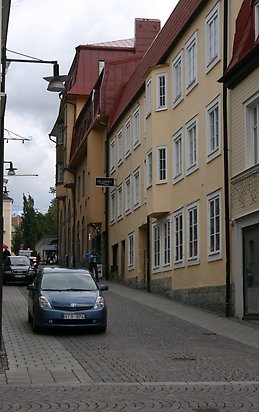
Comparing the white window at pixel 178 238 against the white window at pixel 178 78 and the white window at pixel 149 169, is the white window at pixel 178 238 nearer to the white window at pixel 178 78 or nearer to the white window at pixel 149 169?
the white window at pixel 149 169

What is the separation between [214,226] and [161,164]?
24.6 ft

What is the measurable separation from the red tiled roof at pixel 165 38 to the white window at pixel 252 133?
5.56 m

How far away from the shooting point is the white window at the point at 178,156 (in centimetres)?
2966

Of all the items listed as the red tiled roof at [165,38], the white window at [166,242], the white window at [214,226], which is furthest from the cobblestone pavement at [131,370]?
the red tiled roof at [165,38]

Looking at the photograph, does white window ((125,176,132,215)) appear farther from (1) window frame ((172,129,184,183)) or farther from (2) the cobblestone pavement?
(2) the cobblestone pavement

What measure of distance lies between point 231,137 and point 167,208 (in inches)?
323

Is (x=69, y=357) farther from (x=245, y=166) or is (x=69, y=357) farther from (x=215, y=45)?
(x=215, y=45)

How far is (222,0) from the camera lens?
950 inches

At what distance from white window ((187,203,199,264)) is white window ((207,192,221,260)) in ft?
5.06

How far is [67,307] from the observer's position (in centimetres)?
1895

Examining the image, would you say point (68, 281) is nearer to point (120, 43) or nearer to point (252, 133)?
point (252, 133)

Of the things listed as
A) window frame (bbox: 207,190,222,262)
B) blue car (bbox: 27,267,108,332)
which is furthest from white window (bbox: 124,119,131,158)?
blue car (bbox: 27,267,108,332)

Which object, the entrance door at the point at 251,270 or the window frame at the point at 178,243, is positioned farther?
the window frame at the point at 178,243

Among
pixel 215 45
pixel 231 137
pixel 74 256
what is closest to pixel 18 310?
pixel 231 137
